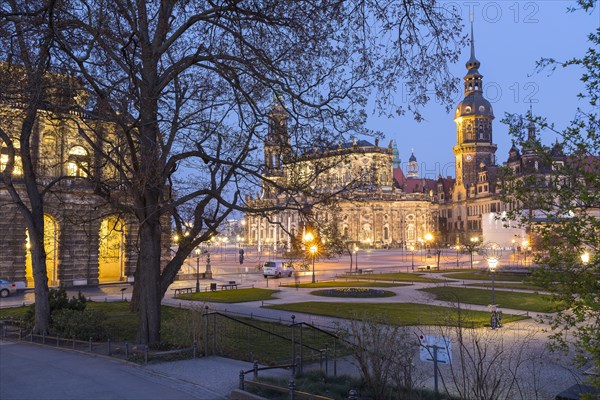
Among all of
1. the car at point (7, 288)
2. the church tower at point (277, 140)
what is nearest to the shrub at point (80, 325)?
the church tower at point (277, 140)

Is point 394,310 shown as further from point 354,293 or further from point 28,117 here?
point 28,117

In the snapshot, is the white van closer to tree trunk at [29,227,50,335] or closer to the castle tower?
tree trunk at [29,227,50,335]

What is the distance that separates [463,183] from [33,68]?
127201mm

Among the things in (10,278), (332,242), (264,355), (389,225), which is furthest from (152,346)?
(389,225)

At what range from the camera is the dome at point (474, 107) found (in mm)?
132875

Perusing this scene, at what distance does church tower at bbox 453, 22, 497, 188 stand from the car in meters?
112

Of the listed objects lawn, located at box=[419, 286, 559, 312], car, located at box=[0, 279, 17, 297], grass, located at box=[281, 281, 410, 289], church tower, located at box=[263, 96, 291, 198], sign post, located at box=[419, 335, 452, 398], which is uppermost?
church tower, located at box=[263, 96, 291, 198]

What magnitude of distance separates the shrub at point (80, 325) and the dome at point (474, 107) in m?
125

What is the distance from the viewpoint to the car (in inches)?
1523

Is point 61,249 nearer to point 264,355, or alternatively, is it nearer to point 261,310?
point 261,310

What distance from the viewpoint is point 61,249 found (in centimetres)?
4359

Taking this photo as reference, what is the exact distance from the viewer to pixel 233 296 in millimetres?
37938

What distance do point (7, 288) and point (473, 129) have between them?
11454 cm

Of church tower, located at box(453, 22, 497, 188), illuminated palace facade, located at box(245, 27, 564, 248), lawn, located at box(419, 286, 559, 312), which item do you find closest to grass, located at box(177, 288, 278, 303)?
lawn, located at box(419, 286, 559, 312)
